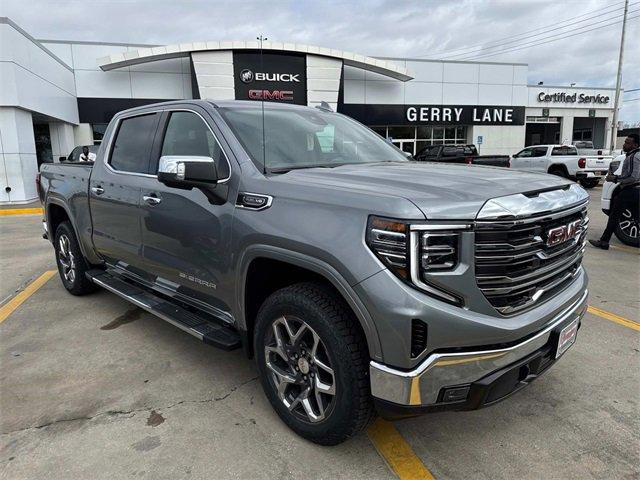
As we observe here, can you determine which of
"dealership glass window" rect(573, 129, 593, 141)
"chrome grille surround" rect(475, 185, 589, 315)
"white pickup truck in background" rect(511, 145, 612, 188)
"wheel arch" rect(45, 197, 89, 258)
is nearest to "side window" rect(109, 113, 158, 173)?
"wheel arch" rect(45, 197, 89, 258)

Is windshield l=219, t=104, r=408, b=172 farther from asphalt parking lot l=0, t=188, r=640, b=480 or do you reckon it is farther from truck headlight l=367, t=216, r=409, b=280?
asphalt parking lot l=0, t=188, r=640, b=480

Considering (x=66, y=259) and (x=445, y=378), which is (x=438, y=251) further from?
(x=66, y=259)

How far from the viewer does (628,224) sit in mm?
7953

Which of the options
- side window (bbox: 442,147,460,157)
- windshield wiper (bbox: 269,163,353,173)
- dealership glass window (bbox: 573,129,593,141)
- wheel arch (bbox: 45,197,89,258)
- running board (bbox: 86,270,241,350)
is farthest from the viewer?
dealership glass window (bbox: 573,129,593,141)

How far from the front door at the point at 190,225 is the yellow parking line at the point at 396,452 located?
4.02 ft

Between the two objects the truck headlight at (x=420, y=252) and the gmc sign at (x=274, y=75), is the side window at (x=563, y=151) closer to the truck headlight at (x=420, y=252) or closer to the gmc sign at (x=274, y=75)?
the gmc sign at (x=274, y=75)

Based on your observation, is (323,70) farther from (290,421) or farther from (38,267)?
(290,421)

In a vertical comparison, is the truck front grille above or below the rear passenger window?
below

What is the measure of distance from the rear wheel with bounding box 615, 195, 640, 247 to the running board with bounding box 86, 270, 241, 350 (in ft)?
24.4

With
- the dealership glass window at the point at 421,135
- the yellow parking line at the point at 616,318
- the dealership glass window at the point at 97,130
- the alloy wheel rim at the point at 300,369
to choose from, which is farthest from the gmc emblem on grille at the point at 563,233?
the dealership glass window at the point at 421,135

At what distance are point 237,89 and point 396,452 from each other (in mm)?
21795

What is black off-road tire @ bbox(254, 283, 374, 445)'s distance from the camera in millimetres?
2320

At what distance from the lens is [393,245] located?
2.13 m

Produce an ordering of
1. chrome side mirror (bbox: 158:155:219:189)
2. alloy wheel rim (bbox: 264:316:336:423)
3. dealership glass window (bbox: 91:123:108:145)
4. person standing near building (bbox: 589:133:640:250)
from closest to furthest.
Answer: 1. alloy wheel rim (bbox: 264:316:336:423)
2. chrome side mirror (bbox: 158:155:219:189)
3. person standing near building (bbox: 589:133:640:250)
4. dealership glass window (bbox: 91:123:108:145)
